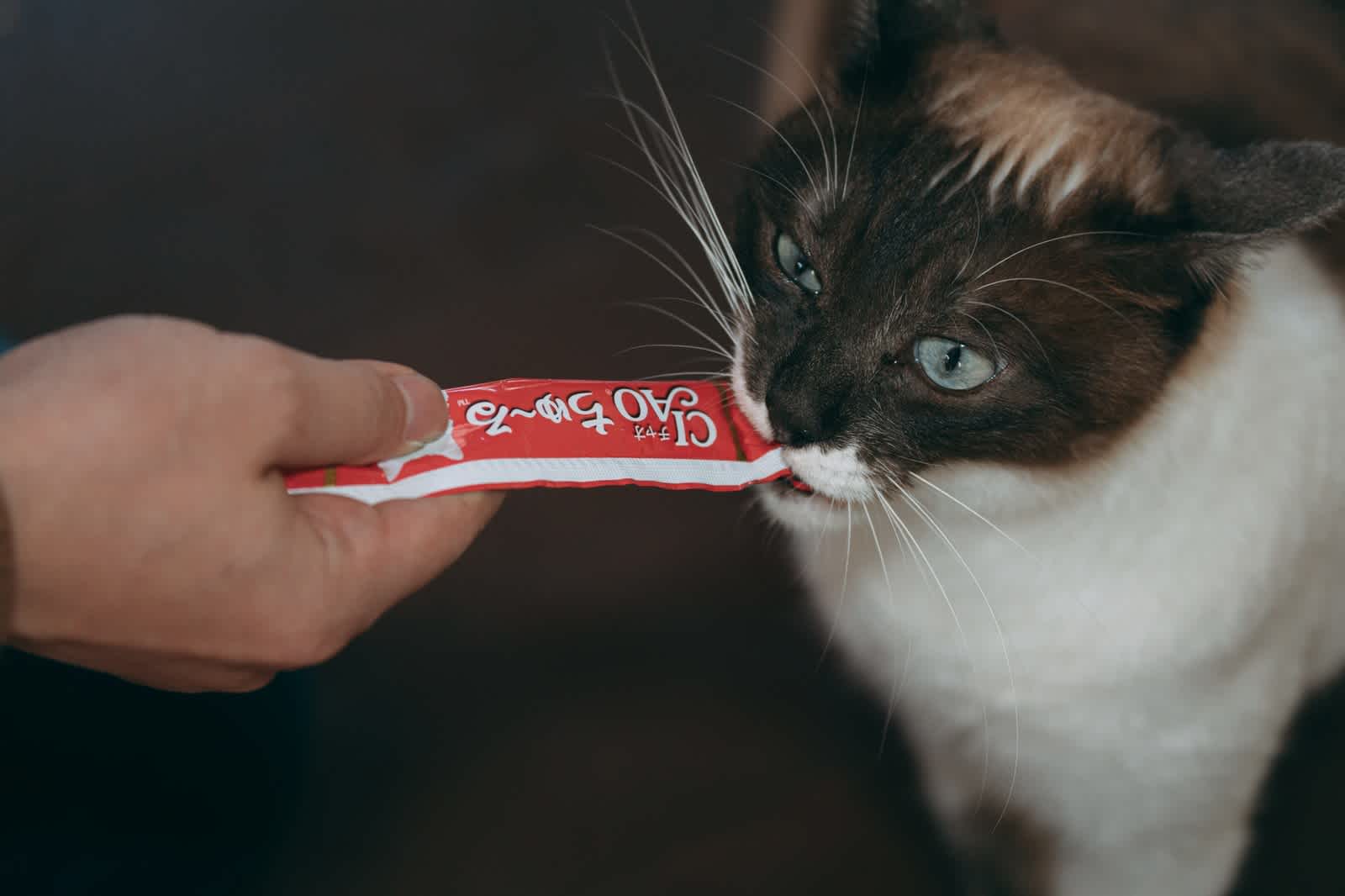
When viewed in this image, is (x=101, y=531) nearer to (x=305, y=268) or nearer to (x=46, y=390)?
(x=46, y=390)

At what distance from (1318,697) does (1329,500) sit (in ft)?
1.23

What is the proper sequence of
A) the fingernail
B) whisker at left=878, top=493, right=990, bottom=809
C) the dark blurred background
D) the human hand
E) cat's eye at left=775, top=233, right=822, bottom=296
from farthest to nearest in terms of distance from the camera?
the dark blurred background, whisker at left=878, top=493, right=990, bottom=809, cat's eye at left=775, top=233, right=822, bottom=296, the fingernail, the human hand

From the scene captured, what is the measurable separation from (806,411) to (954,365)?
11 centimetres

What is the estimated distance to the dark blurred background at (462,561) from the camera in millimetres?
1100

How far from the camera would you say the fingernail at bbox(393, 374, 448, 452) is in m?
0.63

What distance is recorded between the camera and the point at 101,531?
1.72 feet

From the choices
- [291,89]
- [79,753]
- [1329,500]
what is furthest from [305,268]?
[1329,500]

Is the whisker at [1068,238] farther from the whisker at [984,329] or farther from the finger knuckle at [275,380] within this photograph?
the finger knuckle at [275,380]

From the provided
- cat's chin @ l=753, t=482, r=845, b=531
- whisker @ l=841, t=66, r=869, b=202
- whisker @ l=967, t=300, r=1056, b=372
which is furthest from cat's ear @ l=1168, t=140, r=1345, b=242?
cat's chin @ l=753, t=482, r=845, b=531

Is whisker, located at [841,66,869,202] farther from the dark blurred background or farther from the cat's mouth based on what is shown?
the dark blurred background

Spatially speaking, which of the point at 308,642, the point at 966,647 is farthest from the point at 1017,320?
the point at 308,642

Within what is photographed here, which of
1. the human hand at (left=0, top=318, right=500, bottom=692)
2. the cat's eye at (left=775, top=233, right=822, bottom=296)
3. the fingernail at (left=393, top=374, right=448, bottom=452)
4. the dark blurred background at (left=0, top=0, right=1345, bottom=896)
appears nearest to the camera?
the human hand at (left=0, top=318, right=500, bottom=692)

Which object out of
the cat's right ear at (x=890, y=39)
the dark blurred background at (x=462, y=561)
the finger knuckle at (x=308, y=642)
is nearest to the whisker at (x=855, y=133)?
the cat's right ear at (x=890, y=39)

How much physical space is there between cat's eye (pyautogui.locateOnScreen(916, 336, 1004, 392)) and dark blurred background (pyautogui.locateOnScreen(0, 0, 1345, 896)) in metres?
0.57
